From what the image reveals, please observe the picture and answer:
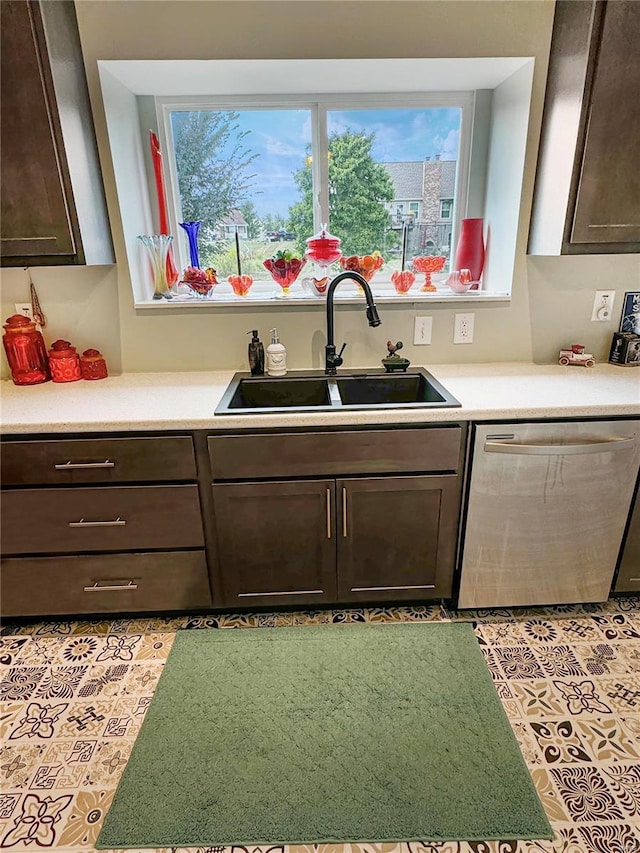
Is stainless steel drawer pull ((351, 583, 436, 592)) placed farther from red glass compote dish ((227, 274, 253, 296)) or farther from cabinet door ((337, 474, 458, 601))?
red glass compote dish ((227, 274, 253, 296))

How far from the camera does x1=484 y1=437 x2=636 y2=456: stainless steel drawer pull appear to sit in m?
1.74

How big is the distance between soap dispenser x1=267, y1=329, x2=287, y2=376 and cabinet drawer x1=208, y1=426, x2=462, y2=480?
1.61 feet

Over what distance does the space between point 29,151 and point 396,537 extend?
6.17 ft

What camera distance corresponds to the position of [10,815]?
1354 mm

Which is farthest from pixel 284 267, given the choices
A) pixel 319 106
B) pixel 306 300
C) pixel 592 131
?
pixel 592 131

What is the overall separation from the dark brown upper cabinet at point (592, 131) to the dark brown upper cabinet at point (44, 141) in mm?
1765

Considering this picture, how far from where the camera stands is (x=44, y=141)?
1.65m

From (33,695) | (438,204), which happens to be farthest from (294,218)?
(33,695)

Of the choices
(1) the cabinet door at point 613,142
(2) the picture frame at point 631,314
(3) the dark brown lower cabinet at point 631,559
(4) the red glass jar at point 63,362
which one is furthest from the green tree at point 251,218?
(3) the dark brown lower cabinet at point 631,559

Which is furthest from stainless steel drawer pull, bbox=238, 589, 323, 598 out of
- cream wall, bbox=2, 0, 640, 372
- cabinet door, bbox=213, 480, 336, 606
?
cream wall, bbox=2, 0, 640, 372

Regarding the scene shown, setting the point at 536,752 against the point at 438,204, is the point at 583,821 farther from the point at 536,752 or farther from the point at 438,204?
the point at 438,204

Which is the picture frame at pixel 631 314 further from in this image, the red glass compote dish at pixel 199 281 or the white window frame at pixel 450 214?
the red glass compote dish at pixel 199 281

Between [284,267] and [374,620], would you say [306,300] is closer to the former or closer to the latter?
[284,267]

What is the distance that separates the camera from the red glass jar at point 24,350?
2.01 meters
